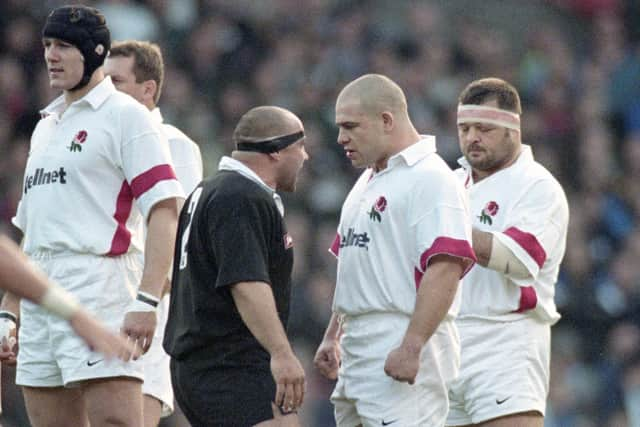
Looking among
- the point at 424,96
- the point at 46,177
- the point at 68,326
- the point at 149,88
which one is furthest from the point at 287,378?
the point at 424,96

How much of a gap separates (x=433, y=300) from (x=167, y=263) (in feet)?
4.31

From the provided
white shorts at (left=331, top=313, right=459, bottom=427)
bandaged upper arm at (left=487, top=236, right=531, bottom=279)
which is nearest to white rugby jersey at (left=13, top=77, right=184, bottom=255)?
white shorts at (left=331, top=313, right=459, bottom=427)

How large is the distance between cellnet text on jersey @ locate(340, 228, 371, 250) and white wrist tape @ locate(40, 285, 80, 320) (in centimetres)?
257

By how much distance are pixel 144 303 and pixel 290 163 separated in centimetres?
95

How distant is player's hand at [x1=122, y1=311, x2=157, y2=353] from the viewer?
7648mm

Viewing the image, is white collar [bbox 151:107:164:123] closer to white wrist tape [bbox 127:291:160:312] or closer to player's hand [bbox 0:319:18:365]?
white wrist tape [bbox 127:291:160:312]

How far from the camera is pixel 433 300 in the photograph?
7504 mm

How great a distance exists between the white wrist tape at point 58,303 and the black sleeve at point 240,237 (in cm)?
180

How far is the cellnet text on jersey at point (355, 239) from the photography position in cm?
789

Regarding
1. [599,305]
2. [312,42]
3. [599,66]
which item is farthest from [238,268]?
[599,66]

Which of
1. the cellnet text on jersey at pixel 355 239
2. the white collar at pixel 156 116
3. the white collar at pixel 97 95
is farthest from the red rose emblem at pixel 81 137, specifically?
the cellnet text on jersey at pixel 355 239

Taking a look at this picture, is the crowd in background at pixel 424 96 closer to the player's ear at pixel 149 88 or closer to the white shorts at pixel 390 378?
the player's ear at pixel 149 88

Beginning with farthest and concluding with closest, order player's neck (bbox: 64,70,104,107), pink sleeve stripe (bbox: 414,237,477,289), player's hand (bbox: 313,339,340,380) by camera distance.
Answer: player's hand (bbox: 313,339,340,380), player's neck (bbox: 64,70,104,107), pink sleeve stripe (bbox: 414,237,477,289)

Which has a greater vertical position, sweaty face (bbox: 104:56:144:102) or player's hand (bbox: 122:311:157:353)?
sweaty face (bbox: 104:56:144:102)
